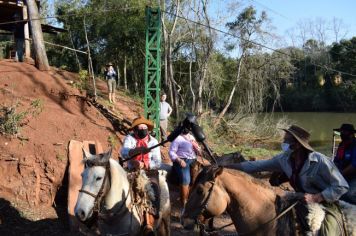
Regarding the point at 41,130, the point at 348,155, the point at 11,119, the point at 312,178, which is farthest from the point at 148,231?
the point at 41,130

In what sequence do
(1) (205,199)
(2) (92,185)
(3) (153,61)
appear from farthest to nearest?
(3) (153,61), (2) (92,185), (1) (205,199)

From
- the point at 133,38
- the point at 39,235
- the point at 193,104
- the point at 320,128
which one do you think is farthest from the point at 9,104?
the point at 320,128

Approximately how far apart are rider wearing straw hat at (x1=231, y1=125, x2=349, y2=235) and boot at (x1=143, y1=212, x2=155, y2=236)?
2053 millimetres

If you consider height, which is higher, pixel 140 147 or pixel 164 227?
pixel 140 147

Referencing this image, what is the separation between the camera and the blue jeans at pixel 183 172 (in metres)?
9.06

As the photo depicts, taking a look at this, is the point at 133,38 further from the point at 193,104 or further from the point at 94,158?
the point at 94,158

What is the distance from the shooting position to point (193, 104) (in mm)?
28016

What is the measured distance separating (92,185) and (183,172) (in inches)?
166

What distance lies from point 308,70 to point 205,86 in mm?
38127

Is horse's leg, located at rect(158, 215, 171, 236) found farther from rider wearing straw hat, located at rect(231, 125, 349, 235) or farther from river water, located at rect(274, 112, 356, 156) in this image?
river water, located at rect(274, 112, 356, 156)

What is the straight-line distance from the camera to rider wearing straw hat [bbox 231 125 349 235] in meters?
4.21

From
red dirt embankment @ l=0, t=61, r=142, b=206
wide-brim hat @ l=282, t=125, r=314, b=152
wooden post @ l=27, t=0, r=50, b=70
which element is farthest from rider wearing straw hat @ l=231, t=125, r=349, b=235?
wooden post @ l=27, t=0, r=50, b=70

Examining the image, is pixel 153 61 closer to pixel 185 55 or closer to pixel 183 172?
pixel 183 172

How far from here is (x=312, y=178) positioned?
14.5ft
